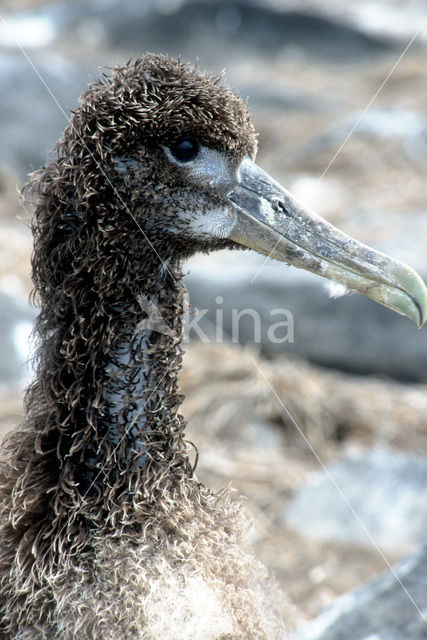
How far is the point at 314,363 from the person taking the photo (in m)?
6.73

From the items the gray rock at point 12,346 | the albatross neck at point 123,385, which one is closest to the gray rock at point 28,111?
the gray rock at point 12,346

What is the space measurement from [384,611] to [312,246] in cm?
178

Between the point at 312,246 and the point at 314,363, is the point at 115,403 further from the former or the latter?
the point at 314,363

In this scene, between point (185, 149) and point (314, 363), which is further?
point (314, 363)

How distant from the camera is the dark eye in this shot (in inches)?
98.6

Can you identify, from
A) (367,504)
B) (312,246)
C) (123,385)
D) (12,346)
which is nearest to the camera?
(123,385)

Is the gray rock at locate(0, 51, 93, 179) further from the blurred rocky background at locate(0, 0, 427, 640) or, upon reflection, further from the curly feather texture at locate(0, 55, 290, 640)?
the curly feather texture at locate(0, 55, 290, 640)

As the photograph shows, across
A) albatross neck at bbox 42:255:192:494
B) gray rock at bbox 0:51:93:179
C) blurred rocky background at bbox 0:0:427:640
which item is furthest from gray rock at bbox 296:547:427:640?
gray rock at bbox 0:51:93:179

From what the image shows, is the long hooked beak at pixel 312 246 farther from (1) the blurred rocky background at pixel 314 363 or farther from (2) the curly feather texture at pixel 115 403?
(1) the blurred rocky background at pixel 314 363

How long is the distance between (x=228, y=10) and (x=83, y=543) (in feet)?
39.2

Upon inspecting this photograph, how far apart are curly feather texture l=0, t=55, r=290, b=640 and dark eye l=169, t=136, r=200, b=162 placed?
31 mm

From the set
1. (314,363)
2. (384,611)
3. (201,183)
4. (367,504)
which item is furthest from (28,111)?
(384,611)

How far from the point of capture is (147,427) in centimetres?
255

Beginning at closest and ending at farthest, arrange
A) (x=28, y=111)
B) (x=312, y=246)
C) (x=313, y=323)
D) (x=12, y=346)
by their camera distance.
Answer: (x=312, y=246) < (x=12, y=346) < (x=313, y=323) < (x=28, y=111)
